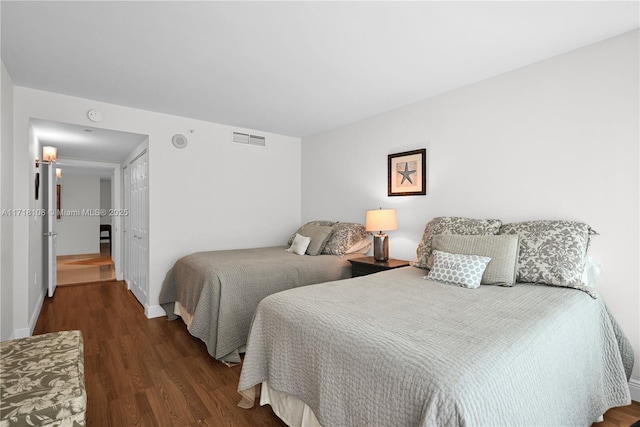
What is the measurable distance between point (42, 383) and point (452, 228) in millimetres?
2764

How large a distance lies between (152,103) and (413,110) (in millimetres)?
2775

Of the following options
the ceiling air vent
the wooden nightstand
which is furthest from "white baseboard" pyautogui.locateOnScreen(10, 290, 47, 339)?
the wooden nightstand

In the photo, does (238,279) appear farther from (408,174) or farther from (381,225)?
(408,174)

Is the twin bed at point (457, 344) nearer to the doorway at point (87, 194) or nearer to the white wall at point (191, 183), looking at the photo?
the white wall at point (191, 183)

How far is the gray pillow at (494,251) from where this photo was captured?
6.84ft

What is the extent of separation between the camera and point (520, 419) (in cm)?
104

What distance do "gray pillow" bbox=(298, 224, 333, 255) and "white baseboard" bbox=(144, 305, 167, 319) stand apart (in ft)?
6.12

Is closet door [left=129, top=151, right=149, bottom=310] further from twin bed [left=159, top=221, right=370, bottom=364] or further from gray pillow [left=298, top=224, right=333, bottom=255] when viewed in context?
gray pillow [left=298, top=224, right=333, bottom=255]

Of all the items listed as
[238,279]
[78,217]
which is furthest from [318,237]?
[78,217]

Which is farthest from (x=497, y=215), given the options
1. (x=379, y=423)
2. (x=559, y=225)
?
(x=379, y=423)

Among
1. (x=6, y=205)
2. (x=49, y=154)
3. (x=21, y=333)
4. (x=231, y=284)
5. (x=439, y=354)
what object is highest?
(x=49, y=154)

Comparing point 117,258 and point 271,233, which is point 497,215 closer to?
point 271,233

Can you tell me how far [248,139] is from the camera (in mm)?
4344

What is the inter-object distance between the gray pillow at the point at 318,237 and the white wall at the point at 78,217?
7.32 metres
